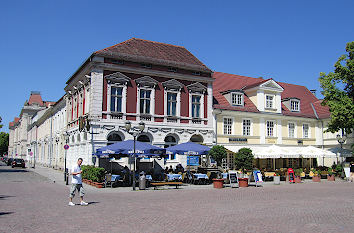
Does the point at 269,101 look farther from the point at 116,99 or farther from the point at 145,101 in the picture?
the point at 116,99

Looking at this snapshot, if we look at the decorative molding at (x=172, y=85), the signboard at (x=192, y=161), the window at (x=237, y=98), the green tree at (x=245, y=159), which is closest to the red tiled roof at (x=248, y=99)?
the window at (x=237, y=98)

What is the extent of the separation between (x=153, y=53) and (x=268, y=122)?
14.5 m

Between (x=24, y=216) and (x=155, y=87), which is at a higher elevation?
(x=155, y=87)

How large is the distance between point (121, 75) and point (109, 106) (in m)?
2.71

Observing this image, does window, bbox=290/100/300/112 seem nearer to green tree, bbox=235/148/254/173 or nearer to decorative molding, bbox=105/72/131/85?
green tree, bbox=235/148/254/173

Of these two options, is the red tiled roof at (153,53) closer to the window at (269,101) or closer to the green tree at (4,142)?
the window at (269,101)

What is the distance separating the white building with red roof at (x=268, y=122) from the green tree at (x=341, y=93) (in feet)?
10.7

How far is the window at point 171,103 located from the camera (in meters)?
30.9

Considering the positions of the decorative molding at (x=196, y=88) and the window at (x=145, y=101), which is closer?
the window at (x=145, y=101)

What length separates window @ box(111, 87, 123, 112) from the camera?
28.5 meters

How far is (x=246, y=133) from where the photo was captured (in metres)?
35.9

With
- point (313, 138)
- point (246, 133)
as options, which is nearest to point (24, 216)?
point (246, 133)

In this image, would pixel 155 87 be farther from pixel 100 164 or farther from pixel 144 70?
pixel 100 164

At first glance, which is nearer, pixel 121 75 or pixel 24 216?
pixel 24 216
